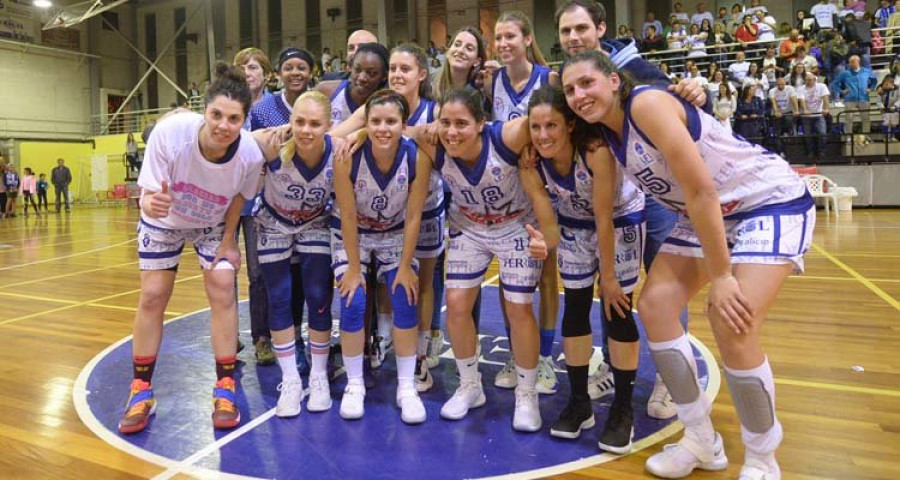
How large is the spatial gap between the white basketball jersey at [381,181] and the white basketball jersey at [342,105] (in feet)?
2.15

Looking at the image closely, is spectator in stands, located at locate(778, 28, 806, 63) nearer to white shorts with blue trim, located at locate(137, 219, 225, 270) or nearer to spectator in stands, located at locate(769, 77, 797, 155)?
spectator in stands, located at locate(769, 77, 797, 155)

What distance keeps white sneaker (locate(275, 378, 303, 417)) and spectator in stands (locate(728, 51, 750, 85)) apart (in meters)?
12.4

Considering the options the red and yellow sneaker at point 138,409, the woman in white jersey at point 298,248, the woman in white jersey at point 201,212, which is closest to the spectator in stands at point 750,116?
the woman in white jersey at point 298,248

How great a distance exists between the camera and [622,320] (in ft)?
8.75

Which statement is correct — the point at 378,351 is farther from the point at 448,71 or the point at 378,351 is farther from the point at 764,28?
the point at 764,28

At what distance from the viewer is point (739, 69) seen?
1312 centimetres

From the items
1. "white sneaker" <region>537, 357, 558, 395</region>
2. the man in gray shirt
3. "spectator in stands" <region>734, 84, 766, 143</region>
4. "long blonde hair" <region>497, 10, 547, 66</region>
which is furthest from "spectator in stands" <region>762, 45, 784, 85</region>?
the man in gray shirt

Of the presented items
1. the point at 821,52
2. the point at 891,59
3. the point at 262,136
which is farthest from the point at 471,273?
the point at 891,59

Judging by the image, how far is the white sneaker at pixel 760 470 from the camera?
2246 mm

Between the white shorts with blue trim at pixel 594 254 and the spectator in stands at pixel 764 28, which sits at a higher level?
the spectator in stands at pixel 764 28

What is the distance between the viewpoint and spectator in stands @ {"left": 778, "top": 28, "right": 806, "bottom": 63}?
13156 millimetres

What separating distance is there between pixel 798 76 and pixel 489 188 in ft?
37.7

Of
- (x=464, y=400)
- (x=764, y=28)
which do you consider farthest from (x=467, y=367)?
(x=764, y=28)

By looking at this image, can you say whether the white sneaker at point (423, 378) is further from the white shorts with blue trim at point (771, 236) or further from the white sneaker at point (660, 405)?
the white shorts with blue trim at point (771, 236)
